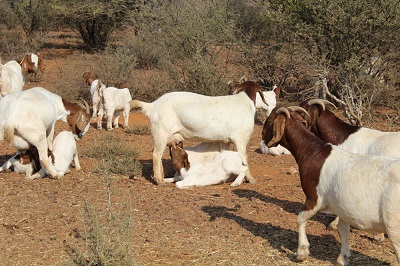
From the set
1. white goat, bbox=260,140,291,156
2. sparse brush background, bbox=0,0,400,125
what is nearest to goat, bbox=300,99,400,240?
white goat, bbox=260,140,291,156

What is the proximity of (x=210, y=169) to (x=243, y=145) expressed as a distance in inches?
26.0

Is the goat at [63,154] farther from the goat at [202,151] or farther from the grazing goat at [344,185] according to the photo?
the grazing goat at [344,185]

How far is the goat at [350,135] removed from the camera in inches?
285

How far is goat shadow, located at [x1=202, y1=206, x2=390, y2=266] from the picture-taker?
A: 6438 mm

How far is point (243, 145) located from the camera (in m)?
9.73

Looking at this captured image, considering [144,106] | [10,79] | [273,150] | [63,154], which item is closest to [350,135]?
[144,106]

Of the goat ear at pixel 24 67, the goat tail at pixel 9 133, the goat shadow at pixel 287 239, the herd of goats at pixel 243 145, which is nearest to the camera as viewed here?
the herd of goats at pixel 243 145

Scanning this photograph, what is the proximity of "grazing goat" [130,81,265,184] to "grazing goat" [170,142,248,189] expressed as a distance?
0.68 feet

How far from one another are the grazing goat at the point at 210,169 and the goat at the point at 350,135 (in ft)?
5.78

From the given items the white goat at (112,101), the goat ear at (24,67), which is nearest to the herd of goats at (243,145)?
the goat ear at (24,67)

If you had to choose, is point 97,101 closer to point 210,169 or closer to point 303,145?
point 210,169

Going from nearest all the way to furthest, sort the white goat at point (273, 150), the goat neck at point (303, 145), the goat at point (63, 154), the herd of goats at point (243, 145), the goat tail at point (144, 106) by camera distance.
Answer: the herd of goats at point (243, 145), the goat neck at point (303, 145), the goat at point (63, 154), the goat tail at point (144, 106), the white goat at point (273, 150)

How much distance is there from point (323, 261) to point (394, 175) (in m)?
1.40

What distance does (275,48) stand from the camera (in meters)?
18.0
